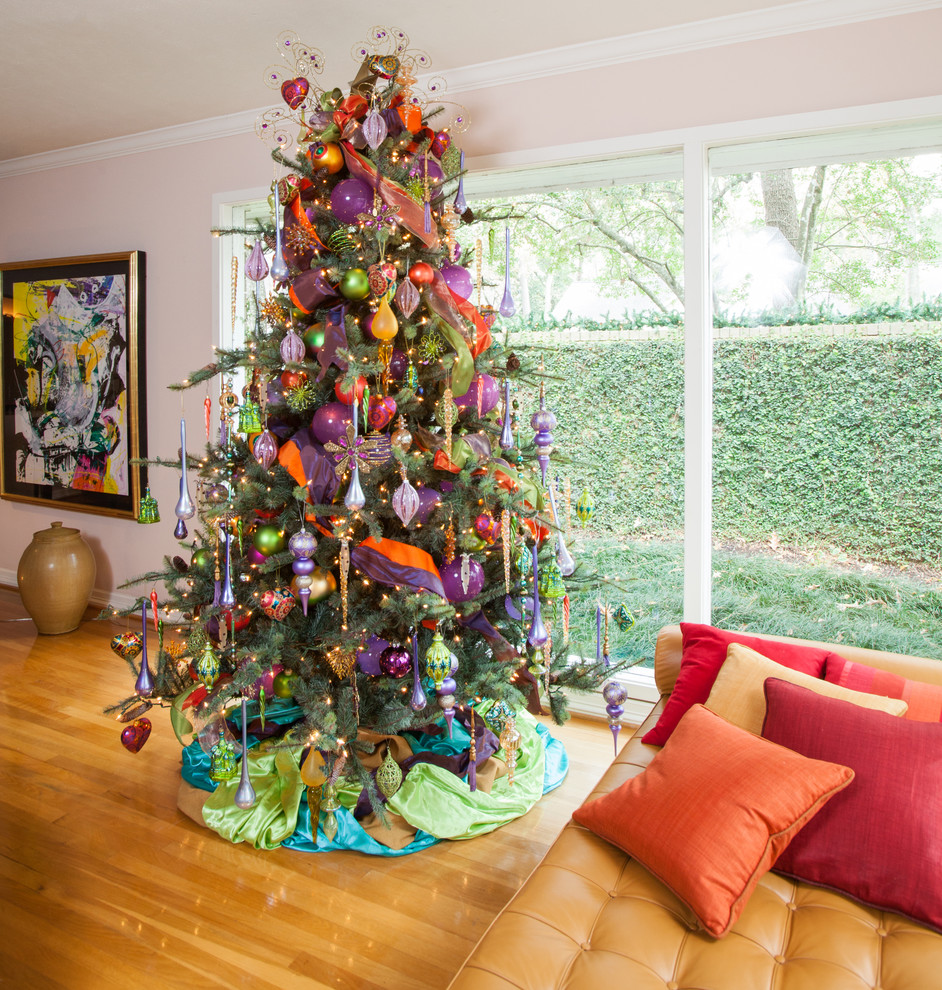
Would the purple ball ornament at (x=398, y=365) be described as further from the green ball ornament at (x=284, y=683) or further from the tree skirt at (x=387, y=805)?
the tree skirt at (x=387, y=805)

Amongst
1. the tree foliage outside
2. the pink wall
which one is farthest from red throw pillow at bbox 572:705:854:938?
the pink wall

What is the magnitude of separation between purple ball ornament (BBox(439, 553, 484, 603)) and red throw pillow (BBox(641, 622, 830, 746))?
0.63 m

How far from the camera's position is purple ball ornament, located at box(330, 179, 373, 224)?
2.20 metres

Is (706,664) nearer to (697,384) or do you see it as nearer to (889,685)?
(889,685)

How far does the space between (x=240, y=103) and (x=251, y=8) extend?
3.07 ft

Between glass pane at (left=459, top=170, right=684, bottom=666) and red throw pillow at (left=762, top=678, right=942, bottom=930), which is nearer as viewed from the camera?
red throw pillow at (left=762, top=678, right=942, bottom=930)

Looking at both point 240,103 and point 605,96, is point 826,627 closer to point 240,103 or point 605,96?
point 605,96

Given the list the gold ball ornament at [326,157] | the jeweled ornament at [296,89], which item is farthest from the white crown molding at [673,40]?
the gold ball ornament at [326,157]

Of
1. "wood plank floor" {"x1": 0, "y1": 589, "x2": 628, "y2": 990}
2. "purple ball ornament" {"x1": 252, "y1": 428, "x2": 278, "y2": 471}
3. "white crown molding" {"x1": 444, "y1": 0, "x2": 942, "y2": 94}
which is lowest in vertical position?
"wood plank floor" {"x1": 0, "y1": 589, "x2": 628, "y2": 990}

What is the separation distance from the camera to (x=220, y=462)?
2381 millimetres

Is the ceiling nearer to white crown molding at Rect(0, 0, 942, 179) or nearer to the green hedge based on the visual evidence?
white crown molding at Rect(0, 0, 942, 179)

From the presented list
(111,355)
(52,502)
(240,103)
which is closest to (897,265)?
(240,103)

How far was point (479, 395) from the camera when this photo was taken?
2291 mm

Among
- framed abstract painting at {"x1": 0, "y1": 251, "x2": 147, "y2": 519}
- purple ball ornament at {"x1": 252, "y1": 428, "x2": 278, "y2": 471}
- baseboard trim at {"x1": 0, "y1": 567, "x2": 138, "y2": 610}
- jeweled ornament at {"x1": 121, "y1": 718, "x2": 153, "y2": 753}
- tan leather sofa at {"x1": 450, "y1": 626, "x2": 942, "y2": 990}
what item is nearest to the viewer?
tan leather sofa at {"x1": 450, "y1": 626, "x2": 942, "y2": 990}
